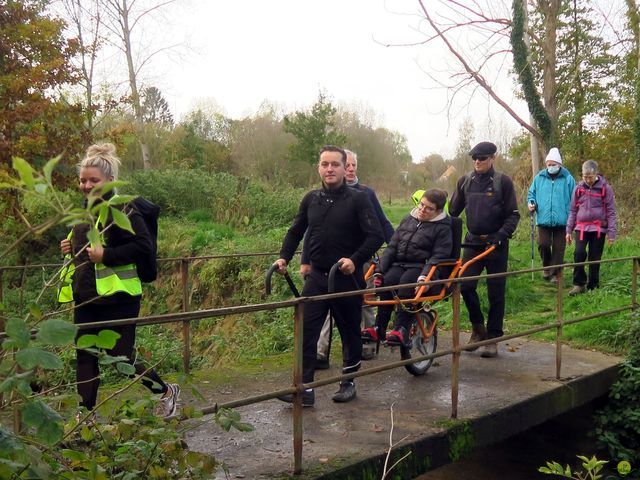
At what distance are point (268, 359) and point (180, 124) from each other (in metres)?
26.9

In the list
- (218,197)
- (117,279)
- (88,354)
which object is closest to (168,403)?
(88,354)

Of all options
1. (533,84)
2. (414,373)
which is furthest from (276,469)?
(533,84)

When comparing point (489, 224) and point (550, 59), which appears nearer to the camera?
point (489, 224)

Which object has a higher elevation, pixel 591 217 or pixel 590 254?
pixel 591 217

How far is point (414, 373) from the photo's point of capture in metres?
5.95

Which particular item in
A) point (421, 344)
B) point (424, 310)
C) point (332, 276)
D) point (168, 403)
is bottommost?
point (421, 344)

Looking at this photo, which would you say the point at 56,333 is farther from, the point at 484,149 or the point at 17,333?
the point at 484,149

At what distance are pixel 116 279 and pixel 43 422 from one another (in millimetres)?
2016

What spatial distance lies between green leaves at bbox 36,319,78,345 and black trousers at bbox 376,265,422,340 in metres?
4.20

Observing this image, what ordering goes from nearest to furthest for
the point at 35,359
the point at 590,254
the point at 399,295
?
the point at 35,359 < the point at 399,295 < the point at 590,254

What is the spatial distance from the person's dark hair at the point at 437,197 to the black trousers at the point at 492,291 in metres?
0.83

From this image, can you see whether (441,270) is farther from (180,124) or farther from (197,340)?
(180,124)

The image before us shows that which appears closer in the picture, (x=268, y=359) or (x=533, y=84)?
(x=268, y=359)

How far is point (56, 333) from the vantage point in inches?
68.3
